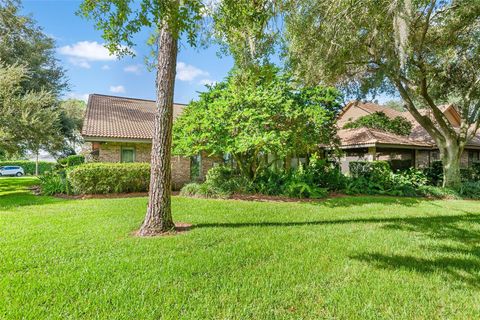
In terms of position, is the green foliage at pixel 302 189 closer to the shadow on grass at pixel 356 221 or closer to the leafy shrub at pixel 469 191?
the shadow on grass at pixel 356 221

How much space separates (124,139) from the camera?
42.6ft

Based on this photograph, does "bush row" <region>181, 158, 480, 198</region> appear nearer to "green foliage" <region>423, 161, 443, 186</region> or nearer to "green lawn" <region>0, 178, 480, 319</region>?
"green foliage" <region>423, 161, 443, 186</region>

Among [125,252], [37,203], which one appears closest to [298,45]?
[125,252]

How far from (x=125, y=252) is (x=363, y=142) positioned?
12.9m

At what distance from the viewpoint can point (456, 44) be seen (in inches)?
419

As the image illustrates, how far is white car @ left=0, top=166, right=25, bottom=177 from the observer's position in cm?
3182

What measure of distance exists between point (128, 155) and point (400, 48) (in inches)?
472

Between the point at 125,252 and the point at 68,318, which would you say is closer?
the point at 68,318

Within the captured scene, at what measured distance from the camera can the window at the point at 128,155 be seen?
536 inches

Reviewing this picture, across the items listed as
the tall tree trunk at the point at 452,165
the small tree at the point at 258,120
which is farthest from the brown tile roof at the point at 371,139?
the small tree at the point at 258,120

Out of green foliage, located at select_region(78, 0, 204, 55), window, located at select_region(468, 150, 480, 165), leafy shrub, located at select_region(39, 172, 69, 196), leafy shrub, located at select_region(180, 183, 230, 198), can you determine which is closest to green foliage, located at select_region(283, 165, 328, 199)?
leafy shrub, located at select_region(180, 183, 230, 198)

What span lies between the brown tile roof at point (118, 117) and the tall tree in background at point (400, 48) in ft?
27.2

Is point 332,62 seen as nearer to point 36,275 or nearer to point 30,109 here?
point 36,275

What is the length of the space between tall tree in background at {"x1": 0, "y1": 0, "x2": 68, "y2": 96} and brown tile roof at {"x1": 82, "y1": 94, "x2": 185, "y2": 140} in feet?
10.7
